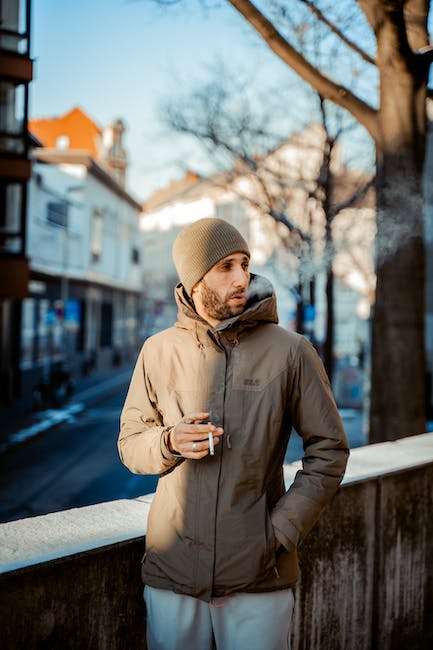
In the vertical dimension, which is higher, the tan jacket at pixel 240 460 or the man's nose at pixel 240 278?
the man's nose at pixel 240 278

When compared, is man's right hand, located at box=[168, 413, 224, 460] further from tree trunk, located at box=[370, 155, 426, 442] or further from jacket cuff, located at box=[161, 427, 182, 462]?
tree trunk, located at box=[370, 155, 426, 442]

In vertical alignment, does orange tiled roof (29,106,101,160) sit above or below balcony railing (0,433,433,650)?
above

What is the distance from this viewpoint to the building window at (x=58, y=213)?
30906 millimetres

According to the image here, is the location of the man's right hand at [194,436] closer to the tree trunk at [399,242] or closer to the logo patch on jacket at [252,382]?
the logo patch on jacket at [252,382]

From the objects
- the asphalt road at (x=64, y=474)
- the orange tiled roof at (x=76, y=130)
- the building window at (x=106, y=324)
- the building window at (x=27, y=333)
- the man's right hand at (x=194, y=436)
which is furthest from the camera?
the orange tiled roof at (x=76, y=130)

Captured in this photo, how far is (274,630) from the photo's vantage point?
2.10 metres

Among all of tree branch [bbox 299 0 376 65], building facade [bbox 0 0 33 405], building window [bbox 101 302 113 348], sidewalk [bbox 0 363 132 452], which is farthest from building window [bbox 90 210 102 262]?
tree branch [bbox 299 0 376 65]

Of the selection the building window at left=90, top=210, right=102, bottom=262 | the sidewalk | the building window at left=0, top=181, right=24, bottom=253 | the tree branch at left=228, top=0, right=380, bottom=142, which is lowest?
the sidewalk

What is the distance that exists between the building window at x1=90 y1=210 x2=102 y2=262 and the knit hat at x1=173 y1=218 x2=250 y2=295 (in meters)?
35.5

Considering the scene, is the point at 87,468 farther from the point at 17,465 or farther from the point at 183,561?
the point at 183,561

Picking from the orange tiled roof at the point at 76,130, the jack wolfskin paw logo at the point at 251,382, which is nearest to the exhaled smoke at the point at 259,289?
the jack wolfskin paw logo at the point at 251,382

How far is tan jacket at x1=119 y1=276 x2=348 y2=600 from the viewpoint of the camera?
203 centimetres

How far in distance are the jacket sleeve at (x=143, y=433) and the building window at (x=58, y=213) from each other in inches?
1158

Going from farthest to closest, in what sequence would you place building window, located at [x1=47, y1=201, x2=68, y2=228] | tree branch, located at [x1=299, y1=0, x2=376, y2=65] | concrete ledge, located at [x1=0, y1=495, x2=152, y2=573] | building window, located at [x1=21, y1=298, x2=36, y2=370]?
building window, located at [x1=47, y1=201, x2=68, y2=228] < building window, located at [x1=21, y1=298, x2=36, y2=370] < tree branch, located at [x1=299, y1=0, x2=376, y2=65] < concrete ledge, located at [x1=0, y1=495, x2=152, y2=573]
